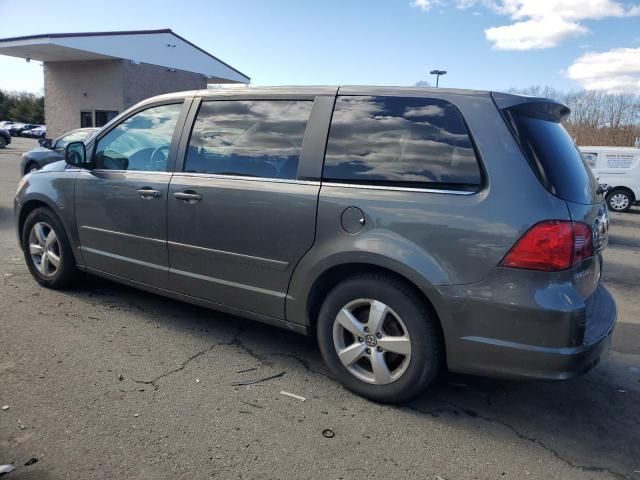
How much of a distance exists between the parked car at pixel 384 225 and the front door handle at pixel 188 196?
0.01m

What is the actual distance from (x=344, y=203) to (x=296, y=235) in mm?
390

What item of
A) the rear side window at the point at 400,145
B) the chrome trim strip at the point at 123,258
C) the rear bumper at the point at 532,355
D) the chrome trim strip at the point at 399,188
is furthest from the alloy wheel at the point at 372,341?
the chrome trim strip at the point at 123,258

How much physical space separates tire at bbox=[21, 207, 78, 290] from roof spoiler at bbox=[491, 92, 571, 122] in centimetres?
381

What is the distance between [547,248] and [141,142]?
317 centimetres

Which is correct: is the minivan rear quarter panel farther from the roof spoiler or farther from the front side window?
the front side window

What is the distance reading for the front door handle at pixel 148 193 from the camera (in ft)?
12.8

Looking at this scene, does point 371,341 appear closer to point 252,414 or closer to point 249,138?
point 252,414

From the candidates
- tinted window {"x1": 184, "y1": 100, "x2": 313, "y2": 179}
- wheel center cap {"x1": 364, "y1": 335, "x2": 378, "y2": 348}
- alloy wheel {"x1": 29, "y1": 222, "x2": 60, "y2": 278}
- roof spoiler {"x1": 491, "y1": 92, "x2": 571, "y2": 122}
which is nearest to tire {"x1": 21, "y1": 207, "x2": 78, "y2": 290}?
alloy wheel {"x1": 29, "y1": 222, "x2": 60, "y2": 278}

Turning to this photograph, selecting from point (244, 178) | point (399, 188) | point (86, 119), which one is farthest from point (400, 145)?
point (86, 119)

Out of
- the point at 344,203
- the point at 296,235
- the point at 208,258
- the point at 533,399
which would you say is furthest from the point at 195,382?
the point at 533,399

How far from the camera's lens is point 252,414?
2.94 m

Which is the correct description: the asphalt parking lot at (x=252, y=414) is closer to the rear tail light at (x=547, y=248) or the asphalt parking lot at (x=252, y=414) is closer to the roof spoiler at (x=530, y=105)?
the rear tail light at (x=547, y=248)

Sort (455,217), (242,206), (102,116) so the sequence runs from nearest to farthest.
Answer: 1. (455,217)
2. (242,206)
3. (102,116)

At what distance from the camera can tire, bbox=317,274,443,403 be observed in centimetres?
290
